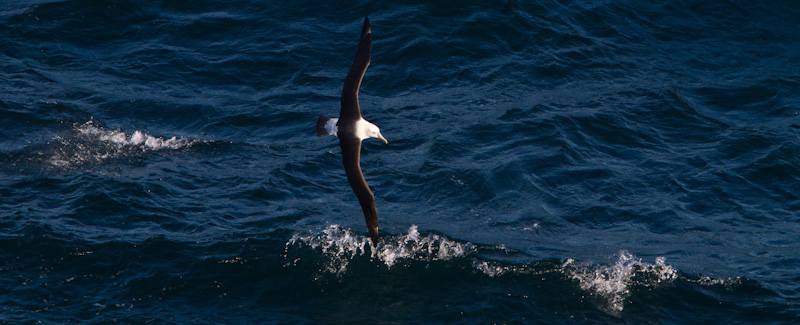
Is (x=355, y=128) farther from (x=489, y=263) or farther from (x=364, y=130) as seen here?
(x=489, y=263)

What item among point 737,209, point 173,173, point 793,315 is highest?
point 173,173

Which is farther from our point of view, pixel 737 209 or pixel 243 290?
pixel 737 209

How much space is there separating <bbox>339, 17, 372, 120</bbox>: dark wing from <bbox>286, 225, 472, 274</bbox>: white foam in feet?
9.68

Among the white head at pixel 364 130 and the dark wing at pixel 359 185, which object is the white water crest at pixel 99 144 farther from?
the dark wing at pixel 359 185

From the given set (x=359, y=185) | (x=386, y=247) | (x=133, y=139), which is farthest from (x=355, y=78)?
(x=133, y=139)

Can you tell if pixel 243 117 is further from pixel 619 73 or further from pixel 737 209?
pixel 737 209

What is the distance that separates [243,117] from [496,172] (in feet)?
18.9

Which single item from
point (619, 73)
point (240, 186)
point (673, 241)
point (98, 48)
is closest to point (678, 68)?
point (619, 73)

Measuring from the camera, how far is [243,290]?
14641 mm

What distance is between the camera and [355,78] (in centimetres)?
1341

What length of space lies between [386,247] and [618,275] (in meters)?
3.88

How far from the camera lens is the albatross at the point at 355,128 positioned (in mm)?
13031

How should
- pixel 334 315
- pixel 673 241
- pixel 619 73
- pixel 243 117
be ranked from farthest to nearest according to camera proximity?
pixel 619 73 → pixel 243 117 → pixel 673 241 → pixel 334 315

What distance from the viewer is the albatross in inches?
513
